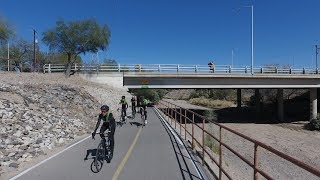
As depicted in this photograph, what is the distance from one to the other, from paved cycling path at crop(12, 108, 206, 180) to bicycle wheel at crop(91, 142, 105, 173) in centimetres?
16

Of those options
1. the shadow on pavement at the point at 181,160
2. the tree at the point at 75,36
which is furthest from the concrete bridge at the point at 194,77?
the shadow on pavement at the point at 181,160

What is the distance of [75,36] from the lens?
54.1 m

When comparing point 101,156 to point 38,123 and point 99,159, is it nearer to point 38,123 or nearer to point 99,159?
point 99,159

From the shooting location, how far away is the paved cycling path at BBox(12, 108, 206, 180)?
397 inches

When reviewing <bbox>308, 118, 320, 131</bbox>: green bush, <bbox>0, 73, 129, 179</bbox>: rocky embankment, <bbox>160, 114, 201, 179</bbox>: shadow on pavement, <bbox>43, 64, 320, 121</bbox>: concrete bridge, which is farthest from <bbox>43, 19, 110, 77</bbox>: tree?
<bbox>160, 114, 201, 179</bbox>: shadow on pavement

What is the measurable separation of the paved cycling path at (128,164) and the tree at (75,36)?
129ft

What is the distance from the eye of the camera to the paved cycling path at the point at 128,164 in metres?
10.1

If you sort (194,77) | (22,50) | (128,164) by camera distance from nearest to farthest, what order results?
(128,164), (194,77), (22,50)

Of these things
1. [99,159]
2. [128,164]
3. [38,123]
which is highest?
[38,123]

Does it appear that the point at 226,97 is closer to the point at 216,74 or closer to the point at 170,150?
the point at 216,74

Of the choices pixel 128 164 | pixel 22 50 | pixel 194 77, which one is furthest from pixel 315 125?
pixel 22 50

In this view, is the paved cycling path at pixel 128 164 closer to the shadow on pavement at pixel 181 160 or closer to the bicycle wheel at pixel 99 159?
the shadow on pavement at pixel 181 160

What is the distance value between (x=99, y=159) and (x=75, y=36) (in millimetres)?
44839

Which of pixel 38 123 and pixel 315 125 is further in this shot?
pixel 315 125
